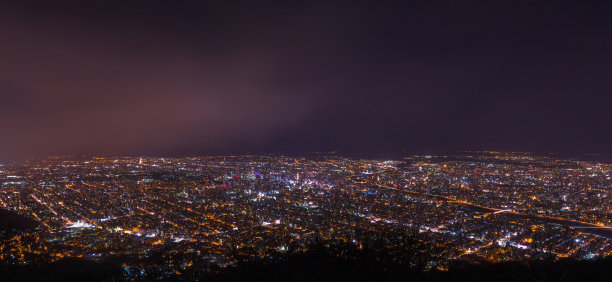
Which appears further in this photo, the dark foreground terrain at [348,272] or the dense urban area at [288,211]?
the dense urban area at [288,211]

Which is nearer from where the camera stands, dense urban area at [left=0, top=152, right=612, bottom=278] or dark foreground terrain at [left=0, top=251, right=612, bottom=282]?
dark foreground terrain at [left=0, top=251, right=612, bottom=282]

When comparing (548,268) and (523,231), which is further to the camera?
(523,231)

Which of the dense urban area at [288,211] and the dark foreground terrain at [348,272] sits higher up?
the dark foreground terrain at [348,272]

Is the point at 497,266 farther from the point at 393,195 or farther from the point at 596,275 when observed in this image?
the point at 393,195

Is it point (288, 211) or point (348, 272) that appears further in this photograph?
point (288, 211)

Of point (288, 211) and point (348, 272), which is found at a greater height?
point (348, 272)

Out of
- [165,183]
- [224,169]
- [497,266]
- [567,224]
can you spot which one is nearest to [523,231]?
[567,224]

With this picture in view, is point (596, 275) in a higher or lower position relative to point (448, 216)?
higher

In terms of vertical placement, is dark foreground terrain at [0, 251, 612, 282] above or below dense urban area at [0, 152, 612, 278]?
above
